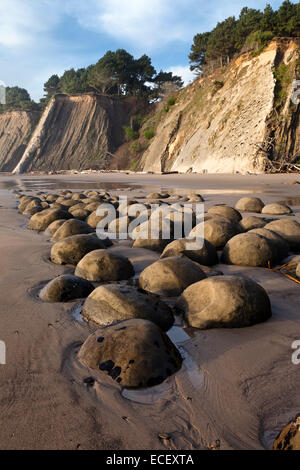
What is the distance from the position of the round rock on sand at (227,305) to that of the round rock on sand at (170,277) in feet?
0.87

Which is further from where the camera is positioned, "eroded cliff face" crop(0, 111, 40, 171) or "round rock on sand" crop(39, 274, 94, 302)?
"eroded cliff face" crop(0, 111, 40, 171)

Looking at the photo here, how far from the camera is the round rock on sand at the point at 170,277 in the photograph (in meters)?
2.12

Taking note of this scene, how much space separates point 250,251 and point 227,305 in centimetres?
114

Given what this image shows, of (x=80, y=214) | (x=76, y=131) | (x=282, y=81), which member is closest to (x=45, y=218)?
(x=80, y=214)

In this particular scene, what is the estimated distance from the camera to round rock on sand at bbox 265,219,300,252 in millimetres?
3248

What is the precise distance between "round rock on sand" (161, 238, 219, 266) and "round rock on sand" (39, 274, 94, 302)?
925 millimetres

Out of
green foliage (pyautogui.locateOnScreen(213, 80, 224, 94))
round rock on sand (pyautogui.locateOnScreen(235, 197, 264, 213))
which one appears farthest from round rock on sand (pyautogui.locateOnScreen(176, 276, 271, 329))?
green foliage (pyautogui.locateOnScreen(213, 80, 224, 94))

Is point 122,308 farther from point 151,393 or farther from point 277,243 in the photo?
point 277,243

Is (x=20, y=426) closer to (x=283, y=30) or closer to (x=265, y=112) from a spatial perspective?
(x=265, y=112)

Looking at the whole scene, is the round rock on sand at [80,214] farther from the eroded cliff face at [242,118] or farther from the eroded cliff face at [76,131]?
the eroded cliff face at [76,131]

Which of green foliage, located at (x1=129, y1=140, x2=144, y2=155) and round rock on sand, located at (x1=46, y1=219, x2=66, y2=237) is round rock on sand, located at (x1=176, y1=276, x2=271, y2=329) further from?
green foliage, located at (x1=129, y1=140, x2=144, y2=155)
